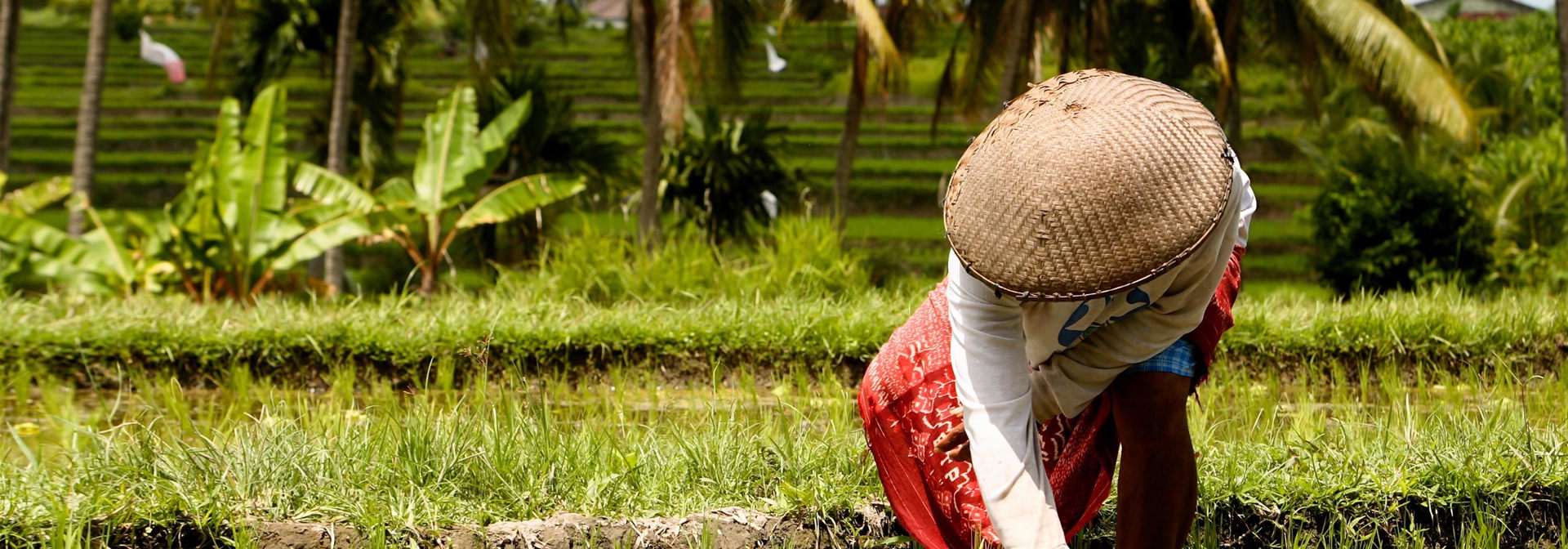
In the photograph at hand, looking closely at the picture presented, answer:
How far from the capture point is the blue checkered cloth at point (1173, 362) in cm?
174

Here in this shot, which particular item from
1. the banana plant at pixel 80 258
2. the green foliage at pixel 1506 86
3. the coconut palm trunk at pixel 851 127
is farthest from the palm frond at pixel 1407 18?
the banana plant at pixel 80 258

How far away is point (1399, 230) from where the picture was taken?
9070 mm

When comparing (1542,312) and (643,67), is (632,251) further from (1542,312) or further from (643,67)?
(1542,312)

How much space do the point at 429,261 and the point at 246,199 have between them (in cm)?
107

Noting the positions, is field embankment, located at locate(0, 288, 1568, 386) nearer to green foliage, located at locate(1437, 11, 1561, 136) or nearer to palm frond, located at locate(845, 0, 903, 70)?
palm frond, located at locate(845, 0, 903, 70)

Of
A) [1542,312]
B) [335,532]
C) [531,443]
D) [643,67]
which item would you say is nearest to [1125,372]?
[531,443]

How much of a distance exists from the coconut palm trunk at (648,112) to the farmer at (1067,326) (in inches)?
252

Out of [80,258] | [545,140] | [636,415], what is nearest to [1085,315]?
[636,415]

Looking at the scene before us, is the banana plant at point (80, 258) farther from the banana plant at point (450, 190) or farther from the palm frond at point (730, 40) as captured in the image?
the palm frond at point (730, 40)

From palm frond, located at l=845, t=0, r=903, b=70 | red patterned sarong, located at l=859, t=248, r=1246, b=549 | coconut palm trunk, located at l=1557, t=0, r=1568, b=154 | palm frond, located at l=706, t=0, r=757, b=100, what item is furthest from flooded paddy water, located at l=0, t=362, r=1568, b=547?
palm frond, located at l=706, t=0, r=757, b=100

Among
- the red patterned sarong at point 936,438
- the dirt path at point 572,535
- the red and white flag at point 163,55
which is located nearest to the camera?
the red patterned sarong at point 936,438

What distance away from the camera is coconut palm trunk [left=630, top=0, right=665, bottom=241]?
29.0 feet

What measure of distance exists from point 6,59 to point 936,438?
7.84m

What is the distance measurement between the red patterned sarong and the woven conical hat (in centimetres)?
46
